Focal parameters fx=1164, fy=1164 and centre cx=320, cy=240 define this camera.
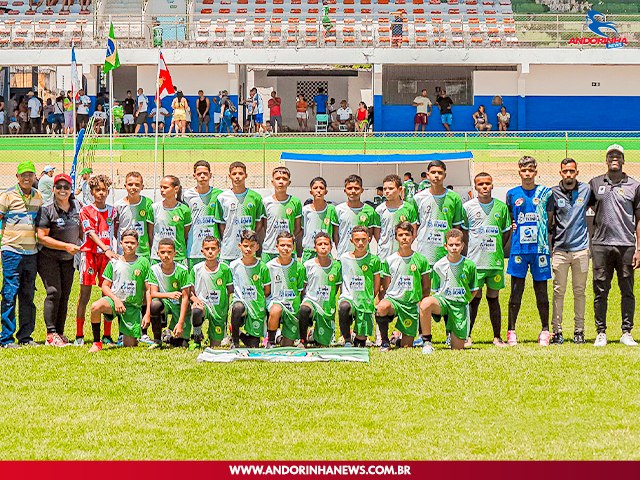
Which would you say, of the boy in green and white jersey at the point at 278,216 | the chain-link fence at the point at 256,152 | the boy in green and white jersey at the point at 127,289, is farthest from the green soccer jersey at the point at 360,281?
the chain-link fence at the point at 256,152

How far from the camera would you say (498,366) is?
32.5ft

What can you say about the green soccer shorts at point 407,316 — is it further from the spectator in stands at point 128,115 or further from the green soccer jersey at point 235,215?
the spectator in stands at point 128,115

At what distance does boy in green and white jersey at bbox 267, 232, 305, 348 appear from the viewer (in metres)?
10.8

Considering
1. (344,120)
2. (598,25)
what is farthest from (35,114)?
(598,25)

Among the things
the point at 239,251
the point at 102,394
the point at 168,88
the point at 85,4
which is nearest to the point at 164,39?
the point at 85,4

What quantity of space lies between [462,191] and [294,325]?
1436 cm

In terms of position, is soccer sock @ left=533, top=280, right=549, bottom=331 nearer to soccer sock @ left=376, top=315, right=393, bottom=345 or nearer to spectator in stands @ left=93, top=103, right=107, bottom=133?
soccer sock @ left=376, top=315, right=393, bottom=345

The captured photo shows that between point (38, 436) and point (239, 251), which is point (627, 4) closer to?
point (239, 251)

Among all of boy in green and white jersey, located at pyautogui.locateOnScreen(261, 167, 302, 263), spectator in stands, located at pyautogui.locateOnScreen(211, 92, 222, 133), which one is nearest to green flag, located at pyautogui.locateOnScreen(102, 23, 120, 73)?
boy in green and white jersey, located at pyautogui.locateOnScreen(261, 167, 302, 263)

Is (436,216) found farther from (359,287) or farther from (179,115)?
(179,115)

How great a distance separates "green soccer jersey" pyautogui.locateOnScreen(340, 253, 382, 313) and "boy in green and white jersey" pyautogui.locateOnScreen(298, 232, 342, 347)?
91 mm

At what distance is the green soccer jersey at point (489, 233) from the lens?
440 inches

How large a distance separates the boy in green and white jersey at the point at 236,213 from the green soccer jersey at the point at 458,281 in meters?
1.93

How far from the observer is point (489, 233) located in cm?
1118
